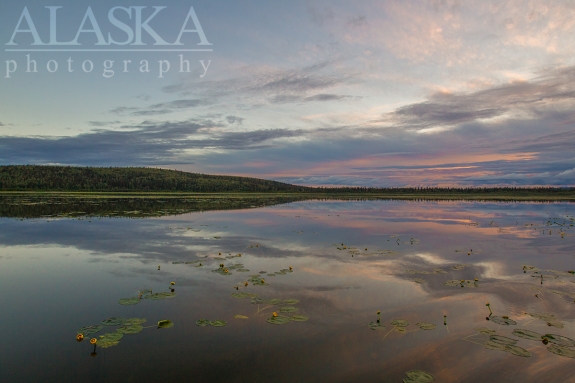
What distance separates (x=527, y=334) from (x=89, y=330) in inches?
346

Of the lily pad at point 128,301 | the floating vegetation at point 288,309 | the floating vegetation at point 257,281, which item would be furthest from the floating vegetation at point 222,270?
the floating vegetation at point 288,309

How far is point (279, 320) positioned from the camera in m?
7.17

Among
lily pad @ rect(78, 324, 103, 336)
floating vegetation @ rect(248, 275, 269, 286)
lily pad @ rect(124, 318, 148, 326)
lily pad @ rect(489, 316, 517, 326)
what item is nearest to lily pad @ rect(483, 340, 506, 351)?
lily pad @ rect(489, 316, 517, 326)

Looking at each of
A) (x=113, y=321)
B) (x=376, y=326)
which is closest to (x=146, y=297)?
(x=113, y=321)

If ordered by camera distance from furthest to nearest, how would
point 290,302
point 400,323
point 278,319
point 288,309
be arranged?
point 290,302 < point 288,309 < point 278,319 < point 400,323

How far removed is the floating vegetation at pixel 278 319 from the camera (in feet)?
23.2

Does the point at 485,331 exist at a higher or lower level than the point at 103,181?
lower

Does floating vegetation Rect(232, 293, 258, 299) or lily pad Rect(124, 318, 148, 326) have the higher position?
lily pad Rect(124, 318, 148, 326)

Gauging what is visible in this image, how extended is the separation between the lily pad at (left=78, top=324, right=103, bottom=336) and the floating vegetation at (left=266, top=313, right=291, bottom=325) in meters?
3.43

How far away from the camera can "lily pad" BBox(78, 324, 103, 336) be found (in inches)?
248

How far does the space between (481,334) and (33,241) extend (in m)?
18.8

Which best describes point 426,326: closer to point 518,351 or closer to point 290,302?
point 518,351

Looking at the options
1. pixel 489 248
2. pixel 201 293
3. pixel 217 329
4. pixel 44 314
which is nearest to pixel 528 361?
pixel 217 329

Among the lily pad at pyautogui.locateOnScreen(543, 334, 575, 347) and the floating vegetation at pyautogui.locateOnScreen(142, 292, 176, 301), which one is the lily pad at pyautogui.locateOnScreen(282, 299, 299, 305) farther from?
the lily pad at pyautogui.locateOnScreen(543, 334, 575, 347)
